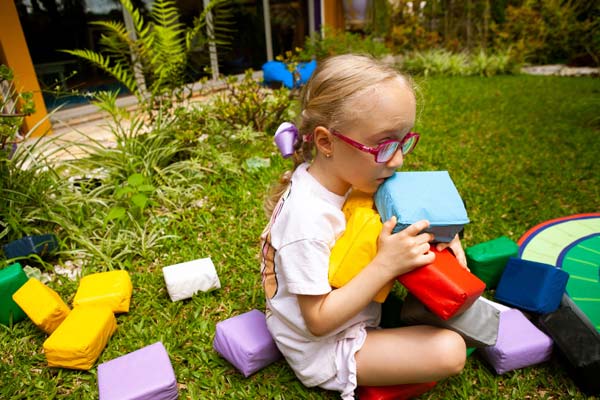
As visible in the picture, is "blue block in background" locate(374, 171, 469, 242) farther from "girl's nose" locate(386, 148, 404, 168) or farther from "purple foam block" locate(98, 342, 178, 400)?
"purple foam block" locate(98, 342, 178, 400)

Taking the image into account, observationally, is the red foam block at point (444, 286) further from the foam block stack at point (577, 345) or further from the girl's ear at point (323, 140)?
the foam block stack at point (577, 345)

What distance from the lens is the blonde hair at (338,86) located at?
4.44 feet

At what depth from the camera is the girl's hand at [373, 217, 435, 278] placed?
131cm

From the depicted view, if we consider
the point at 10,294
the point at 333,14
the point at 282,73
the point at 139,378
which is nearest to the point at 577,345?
the point at 139,378

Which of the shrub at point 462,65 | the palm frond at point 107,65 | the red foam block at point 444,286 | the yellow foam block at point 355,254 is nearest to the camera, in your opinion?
the red foam block at point 444,286

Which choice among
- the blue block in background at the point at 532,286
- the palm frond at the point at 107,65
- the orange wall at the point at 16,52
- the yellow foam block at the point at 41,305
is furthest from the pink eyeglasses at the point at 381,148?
the orange wall at the point at 16,52

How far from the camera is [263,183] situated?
3359mm

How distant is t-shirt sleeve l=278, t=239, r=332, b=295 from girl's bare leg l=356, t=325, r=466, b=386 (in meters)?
0.33

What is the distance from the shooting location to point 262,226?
2.82m

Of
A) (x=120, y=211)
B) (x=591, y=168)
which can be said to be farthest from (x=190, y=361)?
(x=591, y=168)

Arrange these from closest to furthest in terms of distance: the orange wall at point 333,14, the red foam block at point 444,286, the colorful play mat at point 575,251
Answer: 1. the red foam block at point 444,286
2. the colorful play mat at point 575,251
3. the orange wall at point 333,14

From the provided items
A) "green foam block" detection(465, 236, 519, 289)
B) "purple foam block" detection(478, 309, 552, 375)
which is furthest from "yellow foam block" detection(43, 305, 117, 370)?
"green foam block" detection(465, 236, 519, 289)

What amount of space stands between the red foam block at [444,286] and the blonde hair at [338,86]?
0.56 meters

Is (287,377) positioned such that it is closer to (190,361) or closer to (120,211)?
(190,361)
